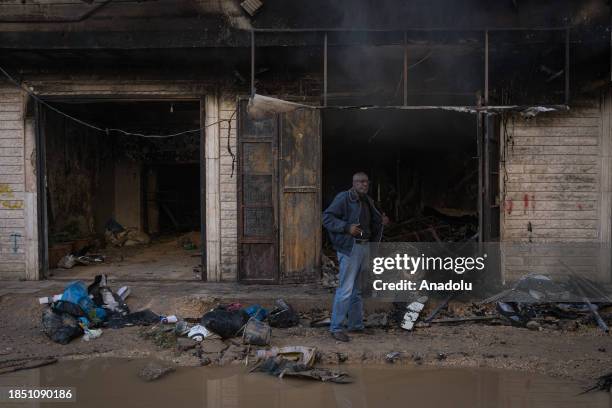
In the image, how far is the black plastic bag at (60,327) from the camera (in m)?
6.14

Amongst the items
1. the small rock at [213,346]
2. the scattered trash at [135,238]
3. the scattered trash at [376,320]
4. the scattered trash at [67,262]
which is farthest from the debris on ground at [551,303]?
the scattered trash at [135,238]

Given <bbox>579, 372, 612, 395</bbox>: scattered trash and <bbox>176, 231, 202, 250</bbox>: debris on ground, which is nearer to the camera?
<bbox>579, 372, 612, 395</bbox>: scattered trash

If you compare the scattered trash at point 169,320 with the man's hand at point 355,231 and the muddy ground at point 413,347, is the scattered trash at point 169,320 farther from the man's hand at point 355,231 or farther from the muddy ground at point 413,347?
the man's hand at point 355,231

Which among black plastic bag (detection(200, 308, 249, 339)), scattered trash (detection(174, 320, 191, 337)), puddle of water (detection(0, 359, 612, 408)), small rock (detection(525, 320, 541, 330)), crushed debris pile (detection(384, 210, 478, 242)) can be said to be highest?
crushed debris pile (detection(384, 210, 478, 242))

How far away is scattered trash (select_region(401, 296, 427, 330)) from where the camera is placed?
6566mm

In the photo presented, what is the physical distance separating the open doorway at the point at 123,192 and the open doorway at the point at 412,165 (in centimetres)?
405

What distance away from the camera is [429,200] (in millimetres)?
13609

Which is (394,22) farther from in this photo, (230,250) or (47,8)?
(47,8)

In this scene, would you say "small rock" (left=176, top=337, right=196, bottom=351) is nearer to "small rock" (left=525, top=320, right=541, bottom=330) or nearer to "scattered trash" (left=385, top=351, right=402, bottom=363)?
"scattered trash" (left=385, top=351, right=402, bottom=363)

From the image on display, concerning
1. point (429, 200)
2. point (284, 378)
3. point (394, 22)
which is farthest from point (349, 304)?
point (429, 200)

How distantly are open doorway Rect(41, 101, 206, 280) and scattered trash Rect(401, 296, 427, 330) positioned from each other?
4.20m

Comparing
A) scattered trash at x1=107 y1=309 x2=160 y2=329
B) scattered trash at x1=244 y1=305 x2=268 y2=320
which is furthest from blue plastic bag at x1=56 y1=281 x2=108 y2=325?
scattered trash at x1=244 y1=305 x2=268 y2=320

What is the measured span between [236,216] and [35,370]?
12.9 feet

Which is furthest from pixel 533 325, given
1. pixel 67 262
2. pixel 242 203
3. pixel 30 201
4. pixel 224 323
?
pixel 67 262
